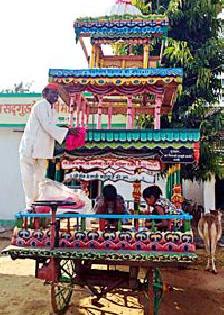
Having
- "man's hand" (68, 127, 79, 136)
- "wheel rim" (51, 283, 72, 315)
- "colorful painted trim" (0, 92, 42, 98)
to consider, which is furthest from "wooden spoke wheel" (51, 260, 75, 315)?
"colorful painted trim" (0, 92, 42, 98)

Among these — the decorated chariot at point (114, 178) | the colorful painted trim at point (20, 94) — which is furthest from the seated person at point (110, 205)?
the colorful painted trim at point (20, 94)

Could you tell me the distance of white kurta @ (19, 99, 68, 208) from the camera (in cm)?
459

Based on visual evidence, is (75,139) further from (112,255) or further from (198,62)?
(198,62)

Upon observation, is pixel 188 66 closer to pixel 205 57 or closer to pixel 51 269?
pixel 205 57

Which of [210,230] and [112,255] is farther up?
[112,255]

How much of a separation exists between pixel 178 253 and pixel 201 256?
19.3 ft

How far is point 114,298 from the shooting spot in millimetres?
6047

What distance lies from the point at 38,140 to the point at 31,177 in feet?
1.48

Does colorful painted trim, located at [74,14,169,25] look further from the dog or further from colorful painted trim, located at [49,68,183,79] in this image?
the dog

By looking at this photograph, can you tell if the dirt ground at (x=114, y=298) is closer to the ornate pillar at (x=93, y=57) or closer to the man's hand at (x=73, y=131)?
the man's hand at (x=73, y=131)

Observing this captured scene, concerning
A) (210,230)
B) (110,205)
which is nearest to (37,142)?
(110,205)

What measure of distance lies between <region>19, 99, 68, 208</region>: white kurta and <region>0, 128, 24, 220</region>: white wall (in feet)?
28.1

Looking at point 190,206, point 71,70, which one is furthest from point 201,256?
point 71,70

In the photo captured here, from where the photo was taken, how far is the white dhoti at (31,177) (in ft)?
15.2
